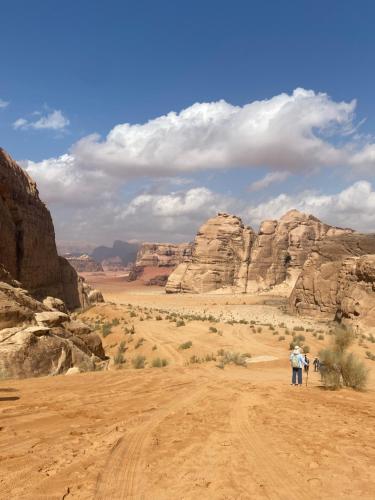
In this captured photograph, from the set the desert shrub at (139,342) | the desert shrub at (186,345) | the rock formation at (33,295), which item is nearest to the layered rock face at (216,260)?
the rock formation at (33,295)

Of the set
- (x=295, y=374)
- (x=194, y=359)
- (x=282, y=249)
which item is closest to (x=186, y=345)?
(x=194, y=359)

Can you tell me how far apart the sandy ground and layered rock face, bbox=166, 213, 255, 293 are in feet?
203

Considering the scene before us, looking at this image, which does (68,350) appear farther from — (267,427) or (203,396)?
(267,427)

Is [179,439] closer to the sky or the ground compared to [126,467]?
closer to the ground

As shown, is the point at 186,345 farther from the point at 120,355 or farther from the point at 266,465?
the point at 266,465

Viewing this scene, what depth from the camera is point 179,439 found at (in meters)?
5.40

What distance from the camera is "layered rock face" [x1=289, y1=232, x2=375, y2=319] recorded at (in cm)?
2746

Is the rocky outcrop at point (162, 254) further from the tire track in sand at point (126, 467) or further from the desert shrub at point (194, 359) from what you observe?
the tire track in sand at point (126, 467)

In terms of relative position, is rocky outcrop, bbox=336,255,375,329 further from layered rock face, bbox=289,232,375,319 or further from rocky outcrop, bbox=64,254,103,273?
rocky outcrop, bbox=64,254,103,273

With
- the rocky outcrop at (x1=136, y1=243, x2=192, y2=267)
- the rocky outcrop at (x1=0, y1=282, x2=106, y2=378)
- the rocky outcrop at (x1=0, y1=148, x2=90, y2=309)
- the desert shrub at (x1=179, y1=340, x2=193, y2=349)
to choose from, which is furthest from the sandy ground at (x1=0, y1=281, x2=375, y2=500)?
the rocky outcrop at (x1=136, y1=243, x2=192, y2=267)

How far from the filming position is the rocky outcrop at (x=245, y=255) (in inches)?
2874

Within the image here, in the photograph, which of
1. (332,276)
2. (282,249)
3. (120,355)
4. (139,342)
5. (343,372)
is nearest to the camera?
(343,372)

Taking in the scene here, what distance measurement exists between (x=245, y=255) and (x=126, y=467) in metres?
72.3

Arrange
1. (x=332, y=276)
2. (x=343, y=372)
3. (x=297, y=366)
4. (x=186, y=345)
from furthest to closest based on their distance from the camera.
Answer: (x=332, y=276)
(x=186, y=345)
(x=343, y=372)
(x=297, y=366)
